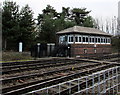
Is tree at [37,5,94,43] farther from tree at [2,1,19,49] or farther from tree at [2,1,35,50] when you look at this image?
tree at [2,1,19,49]

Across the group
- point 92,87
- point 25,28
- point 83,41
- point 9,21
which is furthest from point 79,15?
point 92,87

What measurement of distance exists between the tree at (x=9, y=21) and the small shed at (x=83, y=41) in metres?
9.17

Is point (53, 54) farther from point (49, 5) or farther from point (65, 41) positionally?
point (49, 5)

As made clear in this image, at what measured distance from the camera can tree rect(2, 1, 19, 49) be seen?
27547 mm

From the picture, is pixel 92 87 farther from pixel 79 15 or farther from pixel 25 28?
pixel 79 15

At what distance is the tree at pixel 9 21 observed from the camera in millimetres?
27547

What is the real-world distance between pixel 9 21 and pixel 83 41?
1571 cm

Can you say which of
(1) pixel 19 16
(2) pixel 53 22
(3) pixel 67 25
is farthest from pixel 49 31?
(1) pixel 19 16

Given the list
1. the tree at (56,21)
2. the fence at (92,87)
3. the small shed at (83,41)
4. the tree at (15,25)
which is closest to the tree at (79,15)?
the tree at (56,21)

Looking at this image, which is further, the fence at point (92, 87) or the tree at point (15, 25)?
the tree at point (15, 25)

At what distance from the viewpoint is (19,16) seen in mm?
31688

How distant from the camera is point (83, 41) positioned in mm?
27734

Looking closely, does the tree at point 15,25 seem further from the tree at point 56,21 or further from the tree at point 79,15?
the tree at point 79,15

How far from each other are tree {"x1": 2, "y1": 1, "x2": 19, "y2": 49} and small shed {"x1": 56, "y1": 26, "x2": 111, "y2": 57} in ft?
30.1
